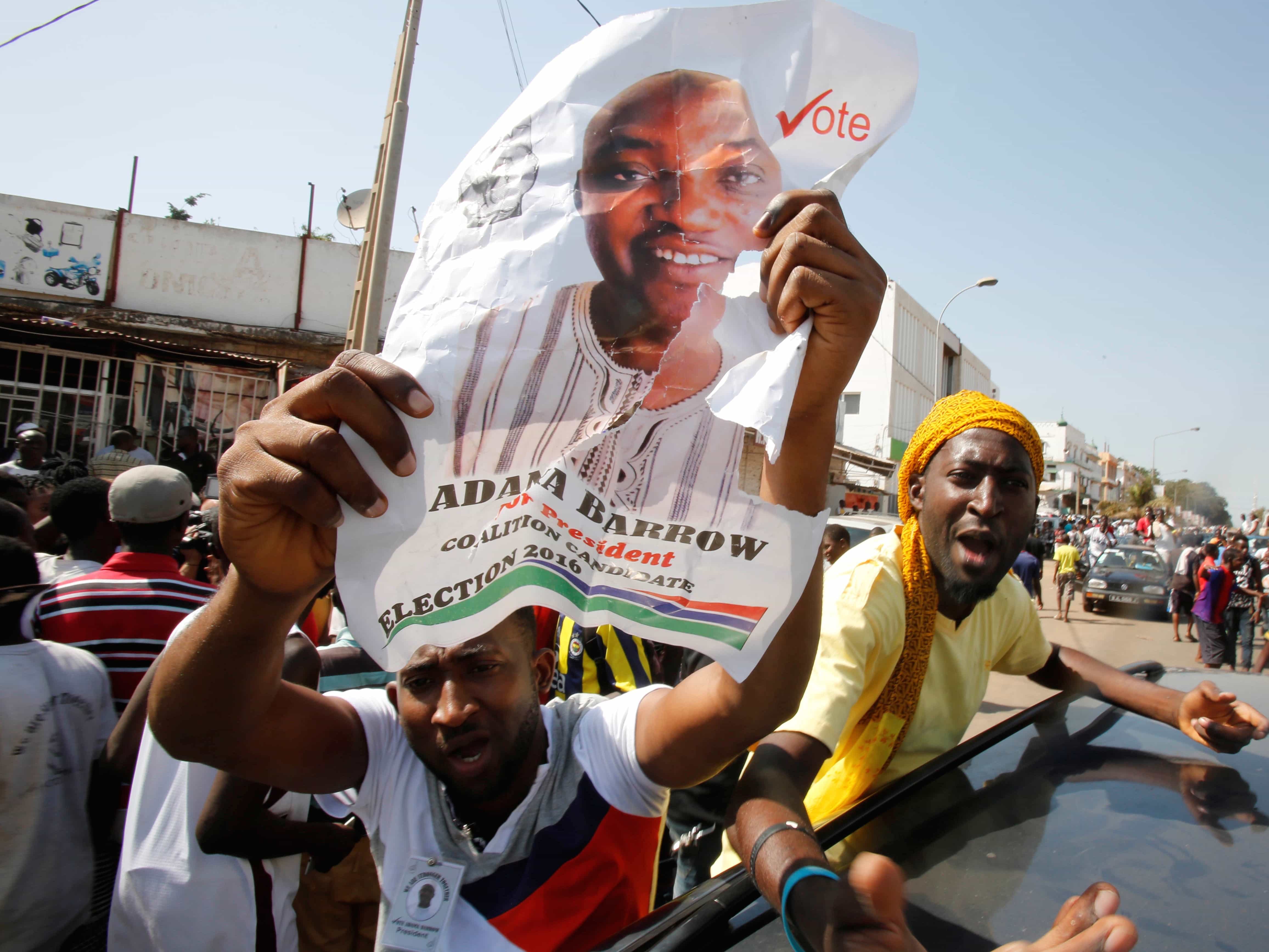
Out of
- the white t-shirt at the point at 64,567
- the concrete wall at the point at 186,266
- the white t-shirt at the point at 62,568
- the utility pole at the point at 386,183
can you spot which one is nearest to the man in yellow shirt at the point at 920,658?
the white t-shirt at the point at 62,568

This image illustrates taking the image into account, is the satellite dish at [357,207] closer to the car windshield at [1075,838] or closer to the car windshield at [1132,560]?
the car windshield at [1075,838]

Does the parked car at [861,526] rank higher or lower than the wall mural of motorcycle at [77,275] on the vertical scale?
lower

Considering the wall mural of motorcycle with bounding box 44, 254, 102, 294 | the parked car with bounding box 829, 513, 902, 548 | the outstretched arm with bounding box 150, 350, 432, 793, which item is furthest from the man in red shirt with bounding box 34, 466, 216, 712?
the wall mural of motorcycle with bounding box 44, 254, 102, 294

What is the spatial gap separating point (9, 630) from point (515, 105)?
6.94ft

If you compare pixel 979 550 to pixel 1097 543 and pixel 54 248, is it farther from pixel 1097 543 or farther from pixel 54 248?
pixel 1097 543

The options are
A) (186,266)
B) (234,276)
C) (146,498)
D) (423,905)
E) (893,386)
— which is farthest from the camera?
(893,386)

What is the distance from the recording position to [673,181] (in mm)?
1027

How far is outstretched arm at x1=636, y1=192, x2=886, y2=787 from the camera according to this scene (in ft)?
3.25

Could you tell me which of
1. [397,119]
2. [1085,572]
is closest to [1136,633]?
[1085,572]

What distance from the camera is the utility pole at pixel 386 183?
231 inches

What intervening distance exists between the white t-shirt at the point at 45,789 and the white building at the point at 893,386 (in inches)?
1100

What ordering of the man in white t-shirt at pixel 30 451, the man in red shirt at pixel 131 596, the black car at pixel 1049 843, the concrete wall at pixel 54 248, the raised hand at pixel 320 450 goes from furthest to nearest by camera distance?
the concrete wall at pixel 54 248 < the man in white t-shirt at pixel 30 451 < the man in red shirt at pixel 131 596 < the black car at pixel 1049 843 < the raised hand at pixel 320 450

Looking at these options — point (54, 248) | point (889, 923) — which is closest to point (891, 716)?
point (889, 923)

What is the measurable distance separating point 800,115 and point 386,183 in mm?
5897
